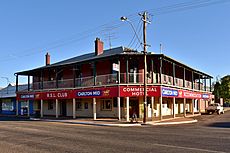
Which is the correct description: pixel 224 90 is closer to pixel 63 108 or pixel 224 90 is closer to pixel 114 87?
pixel 63 108

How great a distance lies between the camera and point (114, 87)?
1077 inches

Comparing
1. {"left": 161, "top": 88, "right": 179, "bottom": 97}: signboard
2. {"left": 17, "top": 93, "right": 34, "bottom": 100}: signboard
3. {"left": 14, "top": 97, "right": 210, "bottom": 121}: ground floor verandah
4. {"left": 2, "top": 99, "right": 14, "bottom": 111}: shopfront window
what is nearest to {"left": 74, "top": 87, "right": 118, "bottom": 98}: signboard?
{"left": 14, "top": 97, "right": 210, "bottom": 121}: ground floor verandah

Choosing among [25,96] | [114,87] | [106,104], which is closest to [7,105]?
[25,96]

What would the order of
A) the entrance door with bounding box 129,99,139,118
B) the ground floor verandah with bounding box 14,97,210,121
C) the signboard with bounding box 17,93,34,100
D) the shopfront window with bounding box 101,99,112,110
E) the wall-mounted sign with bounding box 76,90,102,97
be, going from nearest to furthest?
the wall-mounted sign with bounding box 76,90,102,97 → the ground floor verandah with bounding box 14,97,210,121 → the entrance door with bounding box 129,99,139,118 → the shopfront window with bounding box 101,99,112,110 → the signboard with bounding box 17,93,34,100

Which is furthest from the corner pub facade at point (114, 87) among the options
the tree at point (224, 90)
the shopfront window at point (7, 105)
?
the tree at point (224, 90)

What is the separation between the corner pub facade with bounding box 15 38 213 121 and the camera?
27.4m

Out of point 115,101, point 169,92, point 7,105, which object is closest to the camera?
point 169,92

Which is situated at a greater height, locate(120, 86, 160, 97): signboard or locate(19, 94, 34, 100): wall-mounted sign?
locate(120, 86, 160, 97): signboard

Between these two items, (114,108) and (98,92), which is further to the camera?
(114,108)

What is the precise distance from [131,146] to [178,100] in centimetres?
3024

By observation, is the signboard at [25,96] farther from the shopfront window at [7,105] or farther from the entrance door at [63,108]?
the shopfront window at [7,105]

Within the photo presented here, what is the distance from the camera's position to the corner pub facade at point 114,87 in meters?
27.4

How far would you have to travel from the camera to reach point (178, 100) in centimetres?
4003

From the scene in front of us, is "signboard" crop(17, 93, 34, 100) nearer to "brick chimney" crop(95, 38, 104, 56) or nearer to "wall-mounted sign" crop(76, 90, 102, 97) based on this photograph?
"wall-mounted sign" crop(76, 90, 102, 97)
